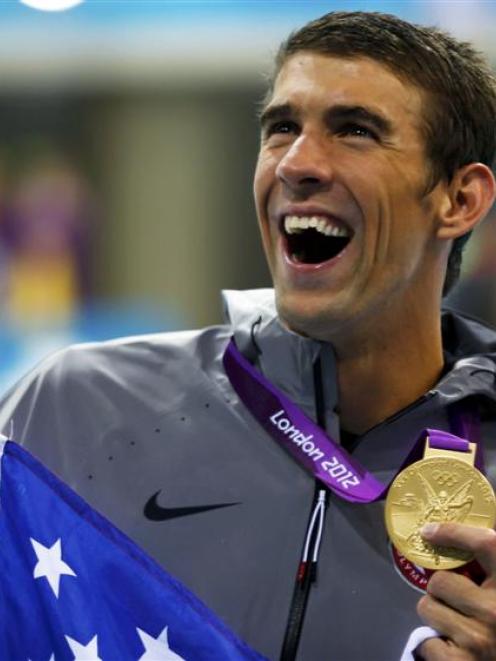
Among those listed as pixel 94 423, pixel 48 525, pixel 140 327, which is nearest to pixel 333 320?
pixel 94 423

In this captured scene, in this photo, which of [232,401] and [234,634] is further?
[232,401]

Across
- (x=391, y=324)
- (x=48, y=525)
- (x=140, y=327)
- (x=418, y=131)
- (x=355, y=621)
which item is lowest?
(x=140, y=327)

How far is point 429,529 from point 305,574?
316 mm

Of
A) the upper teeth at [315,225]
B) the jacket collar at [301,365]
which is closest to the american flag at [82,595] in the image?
the jacket collar at [301,365]

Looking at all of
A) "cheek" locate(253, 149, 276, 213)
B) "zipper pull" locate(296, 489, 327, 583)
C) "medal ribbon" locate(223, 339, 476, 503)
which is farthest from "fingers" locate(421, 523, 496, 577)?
"cheek" locate(253, 149, 276, 213)

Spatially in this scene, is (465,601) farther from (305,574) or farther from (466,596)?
(305,574)

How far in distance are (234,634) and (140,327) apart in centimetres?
600

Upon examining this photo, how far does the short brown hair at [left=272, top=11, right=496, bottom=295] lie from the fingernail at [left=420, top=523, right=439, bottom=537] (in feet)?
2.40

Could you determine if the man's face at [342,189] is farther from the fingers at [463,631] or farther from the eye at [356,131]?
the fingers at [463,631]

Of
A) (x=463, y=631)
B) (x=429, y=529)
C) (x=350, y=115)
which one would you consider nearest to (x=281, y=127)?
(x=350, y=115)

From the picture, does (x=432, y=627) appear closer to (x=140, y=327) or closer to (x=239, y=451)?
(x=239, y=451)

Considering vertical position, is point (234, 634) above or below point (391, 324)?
below

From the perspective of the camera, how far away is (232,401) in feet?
7.82

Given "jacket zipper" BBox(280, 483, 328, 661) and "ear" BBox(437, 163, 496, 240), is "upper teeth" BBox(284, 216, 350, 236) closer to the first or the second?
"ear" BBox(437, 163, 496, 240)
